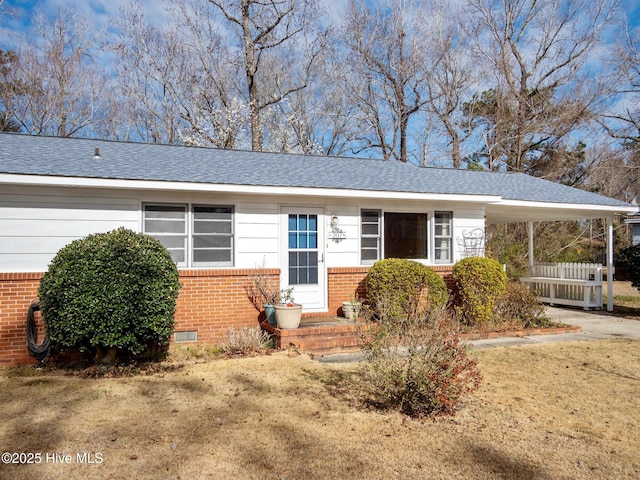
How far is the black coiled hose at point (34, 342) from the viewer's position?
6.86 meters

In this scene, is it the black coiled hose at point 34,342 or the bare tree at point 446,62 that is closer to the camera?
the black coiled hose at point 34,342

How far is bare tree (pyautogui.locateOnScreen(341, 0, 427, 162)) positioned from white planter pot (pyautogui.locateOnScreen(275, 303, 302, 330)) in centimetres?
1734

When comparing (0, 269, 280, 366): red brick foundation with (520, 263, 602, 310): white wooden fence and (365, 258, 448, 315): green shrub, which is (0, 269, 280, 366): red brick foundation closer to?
(365, 258, 448, 315): green shrub

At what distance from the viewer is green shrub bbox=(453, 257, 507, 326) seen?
9.40 meters

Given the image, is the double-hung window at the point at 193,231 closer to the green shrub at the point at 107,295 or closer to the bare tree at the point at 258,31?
the green shrub at the point at 107,295

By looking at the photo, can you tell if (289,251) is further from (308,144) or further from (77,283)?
(308,144)

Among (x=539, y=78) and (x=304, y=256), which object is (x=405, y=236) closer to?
(x=304, y=256)

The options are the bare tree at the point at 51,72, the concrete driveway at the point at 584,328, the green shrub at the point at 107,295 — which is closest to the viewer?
the green shrub at the point at 107,295

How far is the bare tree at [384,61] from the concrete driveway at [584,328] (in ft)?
43.3

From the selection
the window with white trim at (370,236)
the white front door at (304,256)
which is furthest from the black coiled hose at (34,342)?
the window with white trim at (370,236)

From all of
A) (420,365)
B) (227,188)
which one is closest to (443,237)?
(227,188)

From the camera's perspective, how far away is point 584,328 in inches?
405

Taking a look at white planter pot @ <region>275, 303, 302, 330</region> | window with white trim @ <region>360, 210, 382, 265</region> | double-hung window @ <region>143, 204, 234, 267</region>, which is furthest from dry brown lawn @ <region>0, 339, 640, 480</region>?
window with white trim @ <region>360, 210, 382, 265</region>

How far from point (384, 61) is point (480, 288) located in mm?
16684
